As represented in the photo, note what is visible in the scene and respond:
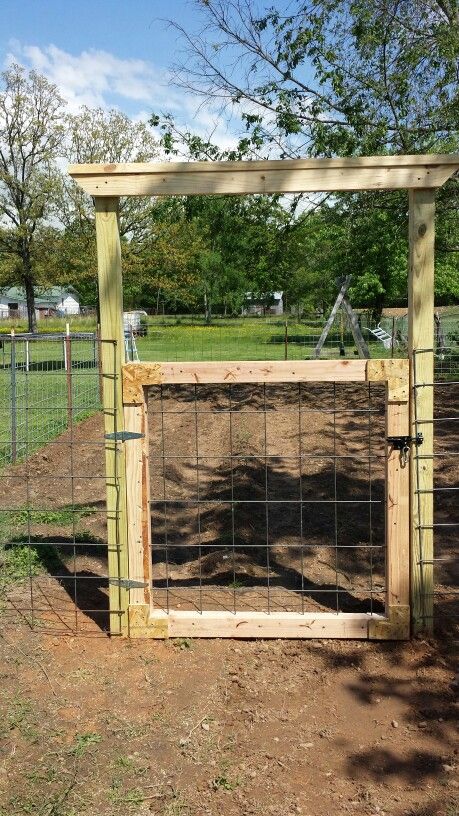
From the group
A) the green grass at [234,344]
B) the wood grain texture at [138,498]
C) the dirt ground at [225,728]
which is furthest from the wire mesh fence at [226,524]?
the green grass at [234,344]

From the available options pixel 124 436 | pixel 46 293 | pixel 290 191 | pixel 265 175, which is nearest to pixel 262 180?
pixel 265 175

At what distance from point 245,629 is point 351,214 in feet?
29.3

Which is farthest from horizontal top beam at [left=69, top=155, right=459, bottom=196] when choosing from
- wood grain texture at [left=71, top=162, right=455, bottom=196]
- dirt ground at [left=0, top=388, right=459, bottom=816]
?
dirt ground at [left=0, top=388, right=459, bottom=816]

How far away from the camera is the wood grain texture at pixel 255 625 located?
4.13 m

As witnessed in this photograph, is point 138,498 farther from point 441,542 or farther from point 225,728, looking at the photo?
point 441,542

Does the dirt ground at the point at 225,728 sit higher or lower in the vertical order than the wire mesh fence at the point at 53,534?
lower

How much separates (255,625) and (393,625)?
755 mm

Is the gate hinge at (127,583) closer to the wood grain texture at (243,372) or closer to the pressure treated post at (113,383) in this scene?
the pressure treated post at (113,383)

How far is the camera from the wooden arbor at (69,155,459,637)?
3.74 metres

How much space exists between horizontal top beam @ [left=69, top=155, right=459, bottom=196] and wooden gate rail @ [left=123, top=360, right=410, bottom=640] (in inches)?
35.2

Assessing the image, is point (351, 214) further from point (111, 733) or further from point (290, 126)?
point (111, 733)

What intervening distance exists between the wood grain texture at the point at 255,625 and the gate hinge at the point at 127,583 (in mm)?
149

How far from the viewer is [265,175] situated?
3775 mm

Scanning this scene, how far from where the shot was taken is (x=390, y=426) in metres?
3.94
